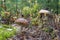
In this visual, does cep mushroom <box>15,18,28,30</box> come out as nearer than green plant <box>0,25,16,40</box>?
No

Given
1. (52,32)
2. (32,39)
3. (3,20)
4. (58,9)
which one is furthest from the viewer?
(58,9)

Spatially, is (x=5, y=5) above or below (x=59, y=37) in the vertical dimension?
above

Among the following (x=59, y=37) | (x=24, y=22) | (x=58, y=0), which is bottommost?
(x=59, y=37)

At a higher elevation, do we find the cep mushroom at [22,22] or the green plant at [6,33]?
the cep mushroom at [22,22]

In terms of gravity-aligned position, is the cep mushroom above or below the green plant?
above

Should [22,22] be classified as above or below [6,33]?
above

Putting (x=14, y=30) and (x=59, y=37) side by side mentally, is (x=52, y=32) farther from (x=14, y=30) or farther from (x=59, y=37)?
(x=14, y=30)

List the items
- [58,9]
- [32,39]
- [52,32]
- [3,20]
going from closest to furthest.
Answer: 1. [32,39]
2. [52,32]
3. [3,20]
4. [58,9]

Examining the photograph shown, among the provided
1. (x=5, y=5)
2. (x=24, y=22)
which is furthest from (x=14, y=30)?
(x=5, y=5)

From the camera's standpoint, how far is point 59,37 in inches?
108

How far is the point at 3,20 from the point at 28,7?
2.09ft

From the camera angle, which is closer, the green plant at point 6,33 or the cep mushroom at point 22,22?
the green plant at point 6,33

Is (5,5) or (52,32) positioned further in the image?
(5,5)

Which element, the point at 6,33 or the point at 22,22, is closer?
the point at 6,33
